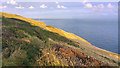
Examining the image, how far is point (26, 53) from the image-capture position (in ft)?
26.1

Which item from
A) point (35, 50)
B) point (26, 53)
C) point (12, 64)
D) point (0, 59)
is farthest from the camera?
point (35, 50)

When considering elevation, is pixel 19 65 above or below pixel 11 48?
below

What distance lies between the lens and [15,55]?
23.8ft

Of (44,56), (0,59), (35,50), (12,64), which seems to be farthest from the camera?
(35,50)

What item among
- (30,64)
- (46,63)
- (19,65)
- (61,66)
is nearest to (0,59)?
(19,65)

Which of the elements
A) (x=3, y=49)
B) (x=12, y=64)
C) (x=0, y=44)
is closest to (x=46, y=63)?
(x=12, y=64)

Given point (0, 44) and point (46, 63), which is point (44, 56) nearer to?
point (46, 63)

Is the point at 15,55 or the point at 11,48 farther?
the point at 11,48

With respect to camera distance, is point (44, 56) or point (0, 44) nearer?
Answer: point (44, 56)

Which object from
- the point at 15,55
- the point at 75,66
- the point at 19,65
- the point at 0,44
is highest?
the point at 0,44

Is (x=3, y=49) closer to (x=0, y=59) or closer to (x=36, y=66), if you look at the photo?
(x=0, y=59)

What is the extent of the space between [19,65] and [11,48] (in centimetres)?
225

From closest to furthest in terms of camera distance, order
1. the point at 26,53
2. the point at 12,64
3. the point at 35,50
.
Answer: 1. the point at 12,64
2. the point at 26,53
3. the point at 35,50

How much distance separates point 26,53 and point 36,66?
5.94ft
